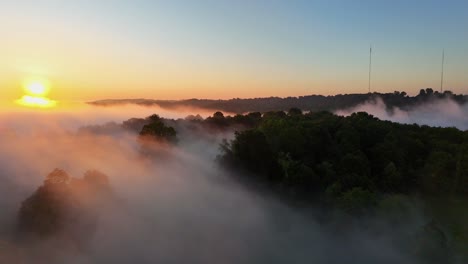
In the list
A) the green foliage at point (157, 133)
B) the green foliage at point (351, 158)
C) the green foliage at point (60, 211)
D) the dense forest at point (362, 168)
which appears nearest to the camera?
the green foliage at point (60, 211)

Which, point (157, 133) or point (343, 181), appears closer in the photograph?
point (343, 181)

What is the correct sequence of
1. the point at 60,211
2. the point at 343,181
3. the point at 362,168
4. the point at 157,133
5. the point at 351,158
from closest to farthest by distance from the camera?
1. the point at 60,211
2. the point at 343,181
3. the point at 362,168
4. the point at 351,158
5. the point at 157,133

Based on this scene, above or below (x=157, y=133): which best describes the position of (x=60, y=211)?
below

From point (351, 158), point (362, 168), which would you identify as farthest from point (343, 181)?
point (351, 158)

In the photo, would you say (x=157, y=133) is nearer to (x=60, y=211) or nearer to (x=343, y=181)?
(x=60, y=211)

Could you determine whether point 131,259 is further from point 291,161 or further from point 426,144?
point 426,144

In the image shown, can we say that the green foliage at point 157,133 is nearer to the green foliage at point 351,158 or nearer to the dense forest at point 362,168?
the dense forest at point 362,168

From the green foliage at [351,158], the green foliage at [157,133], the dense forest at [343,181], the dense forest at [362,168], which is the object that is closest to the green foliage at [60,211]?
the dense forest at [343,181]

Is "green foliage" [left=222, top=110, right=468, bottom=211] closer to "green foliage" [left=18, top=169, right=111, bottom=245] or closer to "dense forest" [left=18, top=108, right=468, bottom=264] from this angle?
"dense forest" [left=18, top=108, right=468, bottom=264]

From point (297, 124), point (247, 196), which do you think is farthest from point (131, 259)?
point (297, 124)

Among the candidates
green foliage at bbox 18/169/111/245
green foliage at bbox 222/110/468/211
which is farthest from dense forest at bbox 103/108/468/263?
green foliage at bbox 18/169/111/245

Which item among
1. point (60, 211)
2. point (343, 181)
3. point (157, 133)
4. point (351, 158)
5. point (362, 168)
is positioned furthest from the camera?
point (157, 133)
